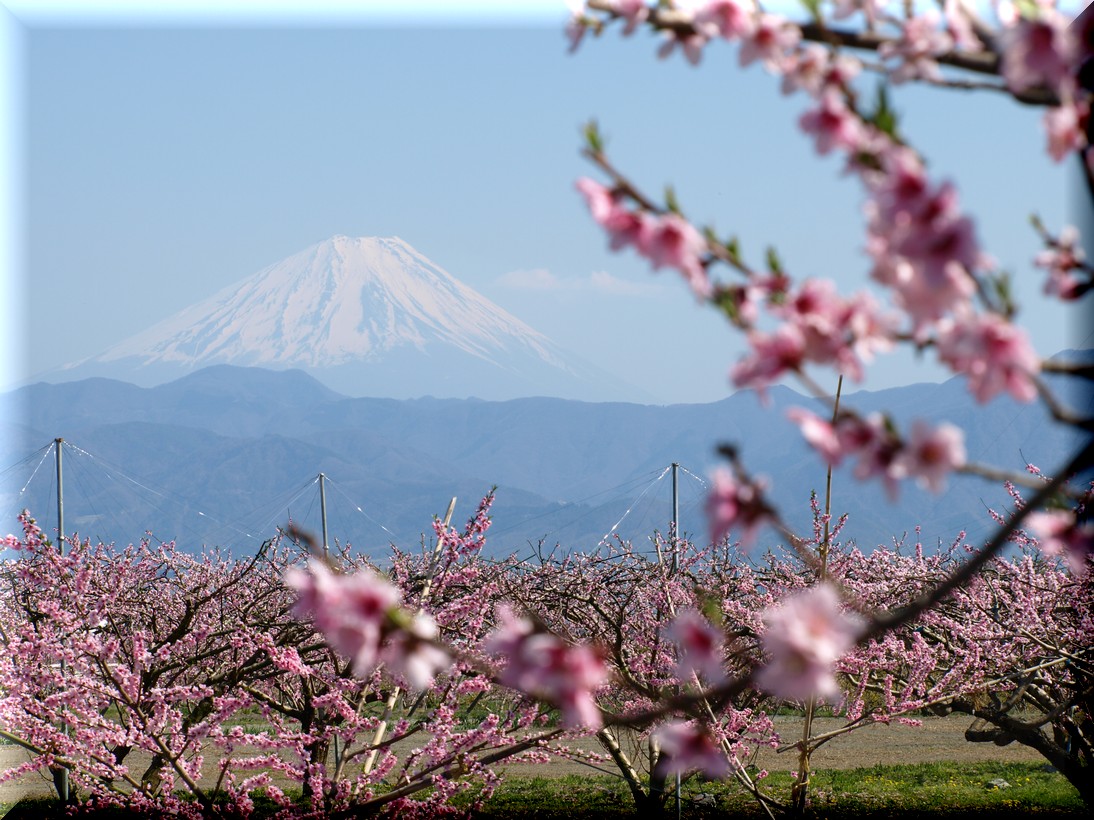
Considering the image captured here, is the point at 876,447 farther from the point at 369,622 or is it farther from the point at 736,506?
the point at 369,622

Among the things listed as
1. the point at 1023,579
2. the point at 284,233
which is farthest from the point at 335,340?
the point at 1023,579

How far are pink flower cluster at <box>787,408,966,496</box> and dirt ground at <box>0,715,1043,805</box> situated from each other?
6.01m

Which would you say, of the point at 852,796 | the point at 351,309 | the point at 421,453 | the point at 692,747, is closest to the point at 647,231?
the point at 692,747

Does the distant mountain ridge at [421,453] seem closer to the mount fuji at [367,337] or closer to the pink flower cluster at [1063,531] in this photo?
the mount fuji at [367,337]

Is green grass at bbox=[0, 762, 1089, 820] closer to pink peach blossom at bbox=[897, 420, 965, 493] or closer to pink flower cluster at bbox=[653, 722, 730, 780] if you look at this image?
pink flower cluster at bbox=[653, 722, 730, 780]

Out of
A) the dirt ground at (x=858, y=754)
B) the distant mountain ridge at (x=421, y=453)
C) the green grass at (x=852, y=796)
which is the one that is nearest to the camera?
the green grass at (x=852, y=796)

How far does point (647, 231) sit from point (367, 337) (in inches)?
4591

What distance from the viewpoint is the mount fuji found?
308 feet

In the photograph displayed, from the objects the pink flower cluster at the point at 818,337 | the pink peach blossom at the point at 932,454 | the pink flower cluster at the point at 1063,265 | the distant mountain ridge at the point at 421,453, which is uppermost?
the distant mountain ridge at the point at 421,453

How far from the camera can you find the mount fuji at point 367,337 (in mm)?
94000

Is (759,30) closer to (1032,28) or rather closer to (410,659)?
(1032,28)

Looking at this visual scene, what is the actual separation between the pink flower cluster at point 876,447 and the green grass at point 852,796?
440 cm

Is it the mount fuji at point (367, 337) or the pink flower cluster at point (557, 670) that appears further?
the mount fuji at point (367, 337)

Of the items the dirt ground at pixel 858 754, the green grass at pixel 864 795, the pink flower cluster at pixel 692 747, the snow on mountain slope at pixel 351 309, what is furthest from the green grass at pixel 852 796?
the snow on mountain slope at pixel 351 309
